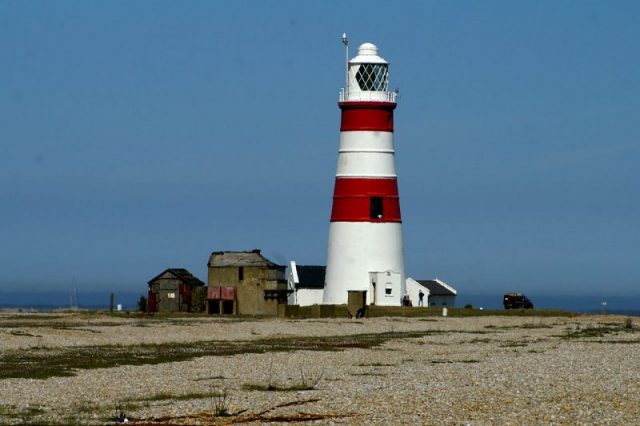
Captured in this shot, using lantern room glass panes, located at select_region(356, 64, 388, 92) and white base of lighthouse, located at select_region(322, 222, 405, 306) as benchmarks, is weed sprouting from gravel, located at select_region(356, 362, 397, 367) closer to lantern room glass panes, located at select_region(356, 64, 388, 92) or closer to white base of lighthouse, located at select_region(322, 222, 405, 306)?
white base of lighthouse, located at select_region(322, 222, 405, 306)

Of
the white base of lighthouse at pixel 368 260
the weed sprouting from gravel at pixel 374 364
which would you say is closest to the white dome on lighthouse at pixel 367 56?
the white base of lighthouse at pixel 368 260

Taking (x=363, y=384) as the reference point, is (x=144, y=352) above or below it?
above

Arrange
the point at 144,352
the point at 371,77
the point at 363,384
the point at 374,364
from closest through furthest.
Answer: the point at 363,384, the point at 374,364, the point at 144,352, the point at 371,77

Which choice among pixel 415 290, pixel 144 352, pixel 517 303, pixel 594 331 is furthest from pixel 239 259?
pixel 144 352

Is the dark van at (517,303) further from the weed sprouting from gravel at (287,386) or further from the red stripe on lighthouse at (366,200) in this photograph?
the weed sprouting from gravel at (287,386)

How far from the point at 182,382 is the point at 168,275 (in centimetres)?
3992

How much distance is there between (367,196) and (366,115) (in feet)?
11.5

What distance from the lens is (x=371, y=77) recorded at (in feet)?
196

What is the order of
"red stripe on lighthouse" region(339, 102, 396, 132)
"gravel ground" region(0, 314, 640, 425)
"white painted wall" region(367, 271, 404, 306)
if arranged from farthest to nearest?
1. "white painted wall" region(367, 271, 404, 306)
2. "red stripe on lighthouse" region(339, 102, 396, 132)
3. "gravel ground" region(0, 314, 640, 425)

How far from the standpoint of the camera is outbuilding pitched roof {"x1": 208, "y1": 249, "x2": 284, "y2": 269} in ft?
215

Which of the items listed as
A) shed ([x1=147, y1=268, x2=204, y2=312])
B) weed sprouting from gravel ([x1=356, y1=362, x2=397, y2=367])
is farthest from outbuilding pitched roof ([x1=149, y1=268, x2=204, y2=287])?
weed sprouting from gravel ([x1=356, y1=362, x2=397, y2=367])

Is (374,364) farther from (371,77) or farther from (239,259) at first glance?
(239,259)

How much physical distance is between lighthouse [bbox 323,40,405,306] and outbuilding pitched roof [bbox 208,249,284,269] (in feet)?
20.7

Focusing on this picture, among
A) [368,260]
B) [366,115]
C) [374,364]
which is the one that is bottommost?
[374,364]
